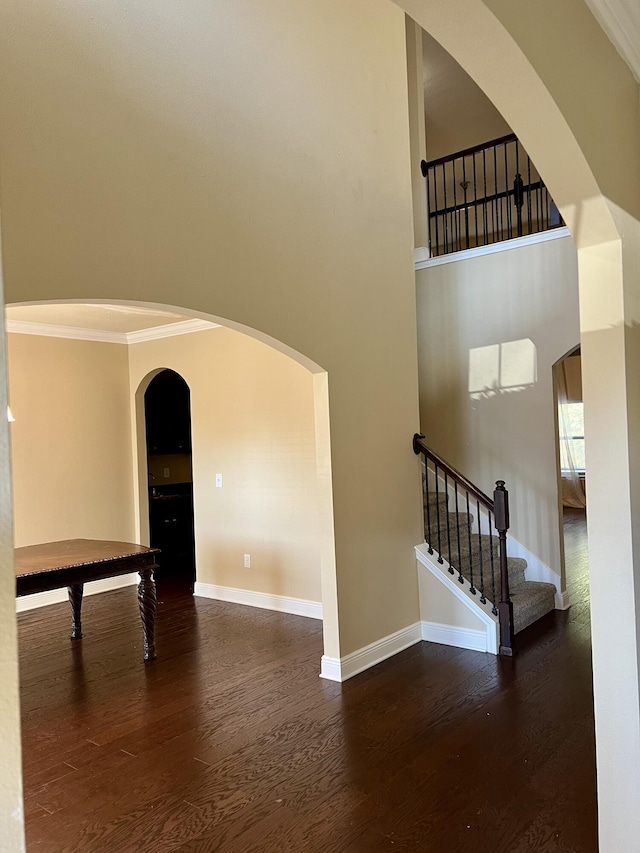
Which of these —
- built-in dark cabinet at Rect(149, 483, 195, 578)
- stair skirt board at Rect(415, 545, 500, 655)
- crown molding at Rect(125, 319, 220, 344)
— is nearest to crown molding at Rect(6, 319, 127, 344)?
crown molding at Rect(125, 319, 220, 344)

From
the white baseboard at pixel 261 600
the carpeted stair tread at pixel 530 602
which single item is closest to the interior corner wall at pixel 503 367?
the carpeted stair tread at pixel 530 602

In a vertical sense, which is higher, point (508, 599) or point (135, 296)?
point (135, 296)

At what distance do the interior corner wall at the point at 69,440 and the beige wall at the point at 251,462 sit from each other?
79 centimetres

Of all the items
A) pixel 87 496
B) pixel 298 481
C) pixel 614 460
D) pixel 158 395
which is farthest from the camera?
pixel 158 395

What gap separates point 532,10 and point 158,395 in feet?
22.6

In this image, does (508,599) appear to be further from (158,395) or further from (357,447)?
(158,395)

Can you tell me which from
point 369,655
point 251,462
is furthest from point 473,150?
point 369,655

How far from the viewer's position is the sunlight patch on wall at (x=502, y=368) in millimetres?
5527

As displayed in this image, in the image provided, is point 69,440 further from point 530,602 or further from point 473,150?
point 473,150

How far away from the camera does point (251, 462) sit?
5668 mm

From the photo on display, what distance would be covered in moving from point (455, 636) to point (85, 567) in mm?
2581

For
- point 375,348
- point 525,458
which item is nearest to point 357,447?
point 375,348

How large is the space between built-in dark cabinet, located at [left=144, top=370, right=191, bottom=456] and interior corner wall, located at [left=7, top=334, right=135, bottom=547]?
0.99m

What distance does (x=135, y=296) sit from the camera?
272 cm
